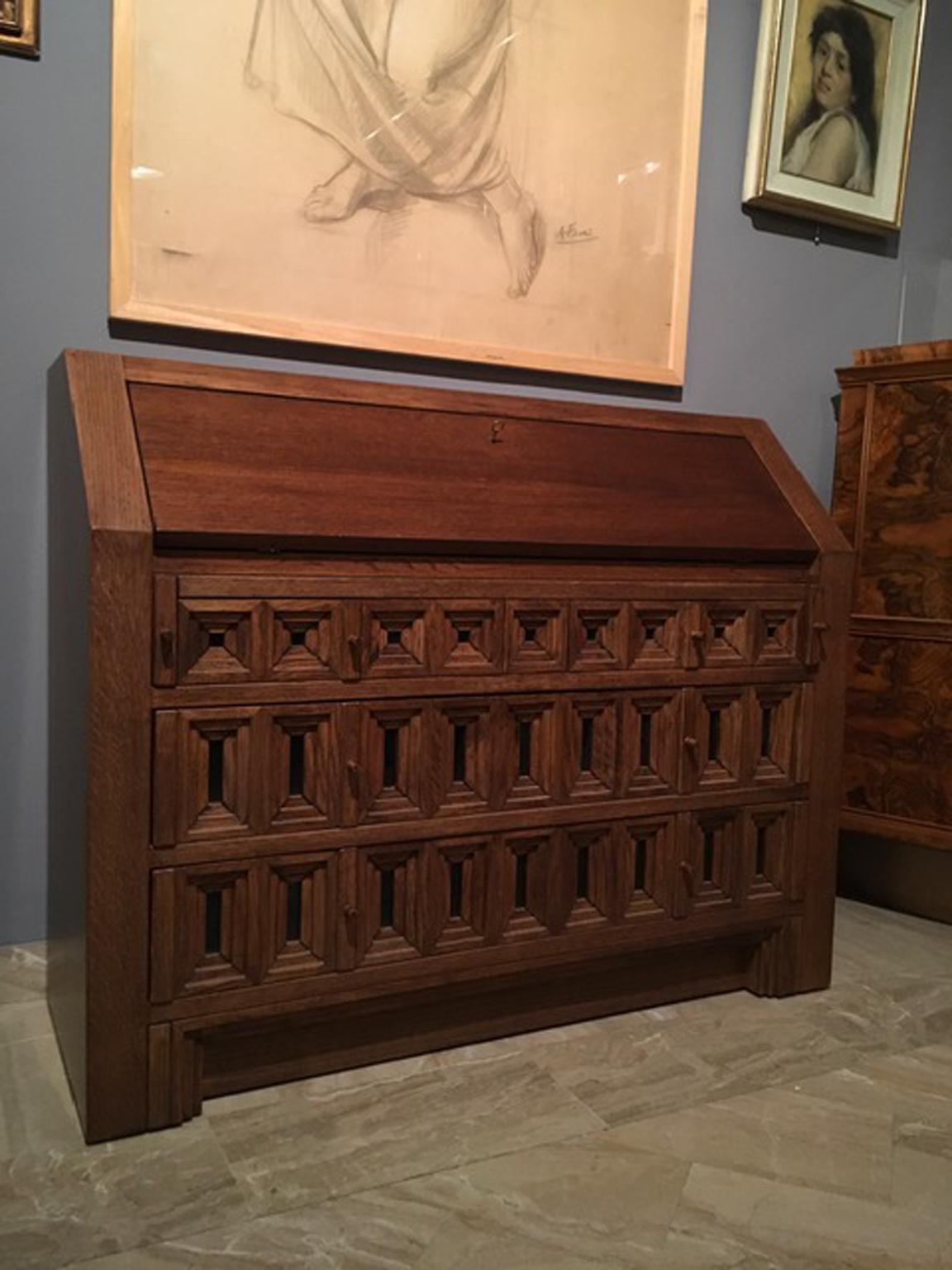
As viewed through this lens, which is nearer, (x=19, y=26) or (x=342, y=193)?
(x=19, y=26)

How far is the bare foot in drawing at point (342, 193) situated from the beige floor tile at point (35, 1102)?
5.74 ft

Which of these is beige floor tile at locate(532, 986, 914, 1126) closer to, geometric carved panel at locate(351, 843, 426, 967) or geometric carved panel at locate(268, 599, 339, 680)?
geometric carved panel at locate(351, 843, 426, 967)

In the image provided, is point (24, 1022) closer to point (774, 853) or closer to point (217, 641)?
point (217, 641)

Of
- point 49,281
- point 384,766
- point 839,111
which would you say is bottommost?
point 384,766

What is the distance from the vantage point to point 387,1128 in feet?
5.58

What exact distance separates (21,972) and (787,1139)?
5.00 ft

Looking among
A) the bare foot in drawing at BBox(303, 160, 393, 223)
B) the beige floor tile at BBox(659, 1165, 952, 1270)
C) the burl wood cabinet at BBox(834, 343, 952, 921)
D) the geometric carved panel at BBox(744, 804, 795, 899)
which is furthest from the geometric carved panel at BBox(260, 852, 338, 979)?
the burl wood cabinet at BBox(834, 343, 952, 921)

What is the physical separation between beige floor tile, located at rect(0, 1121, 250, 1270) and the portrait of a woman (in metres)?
2.69

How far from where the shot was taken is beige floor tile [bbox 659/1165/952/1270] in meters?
1.45

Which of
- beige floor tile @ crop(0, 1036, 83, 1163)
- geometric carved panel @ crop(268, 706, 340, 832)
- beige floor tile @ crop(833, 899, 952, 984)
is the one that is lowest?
beige floor tile @ crop(833, 899, 952, 984)

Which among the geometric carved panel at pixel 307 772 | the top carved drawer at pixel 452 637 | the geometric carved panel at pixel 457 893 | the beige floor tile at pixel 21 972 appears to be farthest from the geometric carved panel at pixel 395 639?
the beige floor tile at pixel 21 972

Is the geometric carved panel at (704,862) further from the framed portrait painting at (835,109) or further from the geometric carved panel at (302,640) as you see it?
the framed portrait painting at (835,109)

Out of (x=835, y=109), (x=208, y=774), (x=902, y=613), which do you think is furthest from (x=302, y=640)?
(x=835, y=109)

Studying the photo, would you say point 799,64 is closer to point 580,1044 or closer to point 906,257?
A: point 906,257
